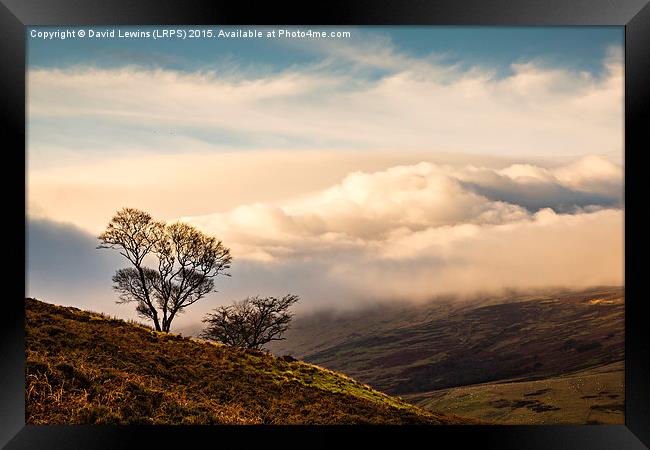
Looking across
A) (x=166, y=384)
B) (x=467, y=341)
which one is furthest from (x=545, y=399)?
(x=166, y=384)

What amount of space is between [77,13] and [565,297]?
14.1m

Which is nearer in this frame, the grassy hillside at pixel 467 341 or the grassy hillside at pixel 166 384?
the grassy hillside at pixel 166 384

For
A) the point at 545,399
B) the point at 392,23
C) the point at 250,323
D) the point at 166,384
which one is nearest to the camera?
the point at 392,23

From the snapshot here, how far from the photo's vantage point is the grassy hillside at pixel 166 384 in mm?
11424

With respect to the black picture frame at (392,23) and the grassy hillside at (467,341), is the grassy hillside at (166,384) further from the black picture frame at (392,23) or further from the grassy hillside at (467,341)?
the grassy hillside at (467,341)

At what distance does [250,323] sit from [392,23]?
15.1 metres

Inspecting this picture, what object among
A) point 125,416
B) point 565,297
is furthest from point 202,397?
point 565,297

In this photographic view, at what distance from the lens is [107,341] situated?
1550cm

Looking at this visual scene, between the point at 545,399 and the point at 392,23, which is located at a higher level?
the point at 392,23

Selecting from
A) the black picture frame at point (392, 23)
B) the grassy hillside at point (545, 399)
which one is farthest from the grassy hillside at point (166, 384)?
the grassy hillside at point (545, 399)

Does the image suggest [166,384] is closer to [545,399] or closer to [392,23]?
[392,23]

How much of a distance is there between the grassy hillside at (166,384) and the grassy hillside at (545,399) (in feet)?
6.69

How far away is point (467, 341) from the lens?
76.5 ft

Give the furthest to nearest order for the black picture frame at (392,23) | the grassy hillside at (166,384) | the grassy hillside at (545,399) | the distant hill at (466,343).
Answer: the distant hill at (466,343), the grassy hillside at (545,399), the grassy hillside at (166,384), the black picture frame at (392,23)
